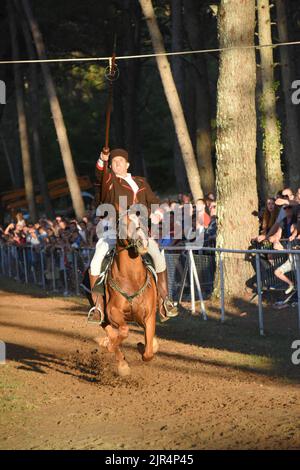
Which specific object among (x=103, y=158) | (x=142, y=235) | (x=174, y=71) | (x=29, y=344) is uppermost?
(x=174, y=71)

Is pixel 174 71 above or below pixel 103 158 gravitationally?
above

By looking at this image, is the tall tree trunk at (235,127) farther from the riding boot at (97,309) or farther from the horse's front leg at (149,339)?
the horse's front leg at (149,339)

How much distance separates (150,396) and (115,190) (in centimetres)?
246

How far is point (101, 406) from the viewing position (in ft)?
35.5

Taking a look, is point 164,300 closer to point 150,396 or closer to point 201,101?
point 150,396

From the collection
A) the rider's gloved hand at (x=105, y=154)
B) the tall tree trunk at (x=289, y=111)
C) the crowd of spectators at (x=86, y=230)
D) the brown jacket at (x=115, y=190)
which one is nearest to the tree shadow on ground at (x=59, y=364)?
the brown jacket at (x=115, y=190)

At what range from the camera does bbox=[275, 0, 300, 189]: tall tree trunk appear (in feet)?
93.0

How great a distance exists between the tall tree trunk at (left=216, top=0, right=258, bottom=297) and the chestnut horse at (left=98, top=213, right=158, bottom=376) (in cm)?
801

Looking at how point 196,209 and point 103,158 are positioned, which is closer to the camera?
point 103,158

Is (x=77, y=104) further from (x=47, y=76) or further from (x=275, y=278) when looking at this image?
(x=275, y=278)

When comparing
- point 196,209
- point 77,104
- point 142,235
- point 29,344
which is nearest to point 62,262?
point 196,209

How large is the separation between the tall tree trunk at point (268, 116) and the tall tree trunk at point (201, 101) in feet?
17.5

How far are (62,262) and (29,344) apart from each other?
35.3 feet

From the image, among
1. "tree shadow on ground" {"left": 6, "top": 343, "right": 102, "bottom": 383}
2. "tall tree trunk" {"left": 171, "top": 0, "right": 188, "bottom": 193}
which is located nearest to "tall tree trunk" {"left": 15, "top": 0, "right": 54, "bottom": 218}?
"tall tree trunk" {"left": 171, "top": 0, "right": 188, "bottom": 193}
